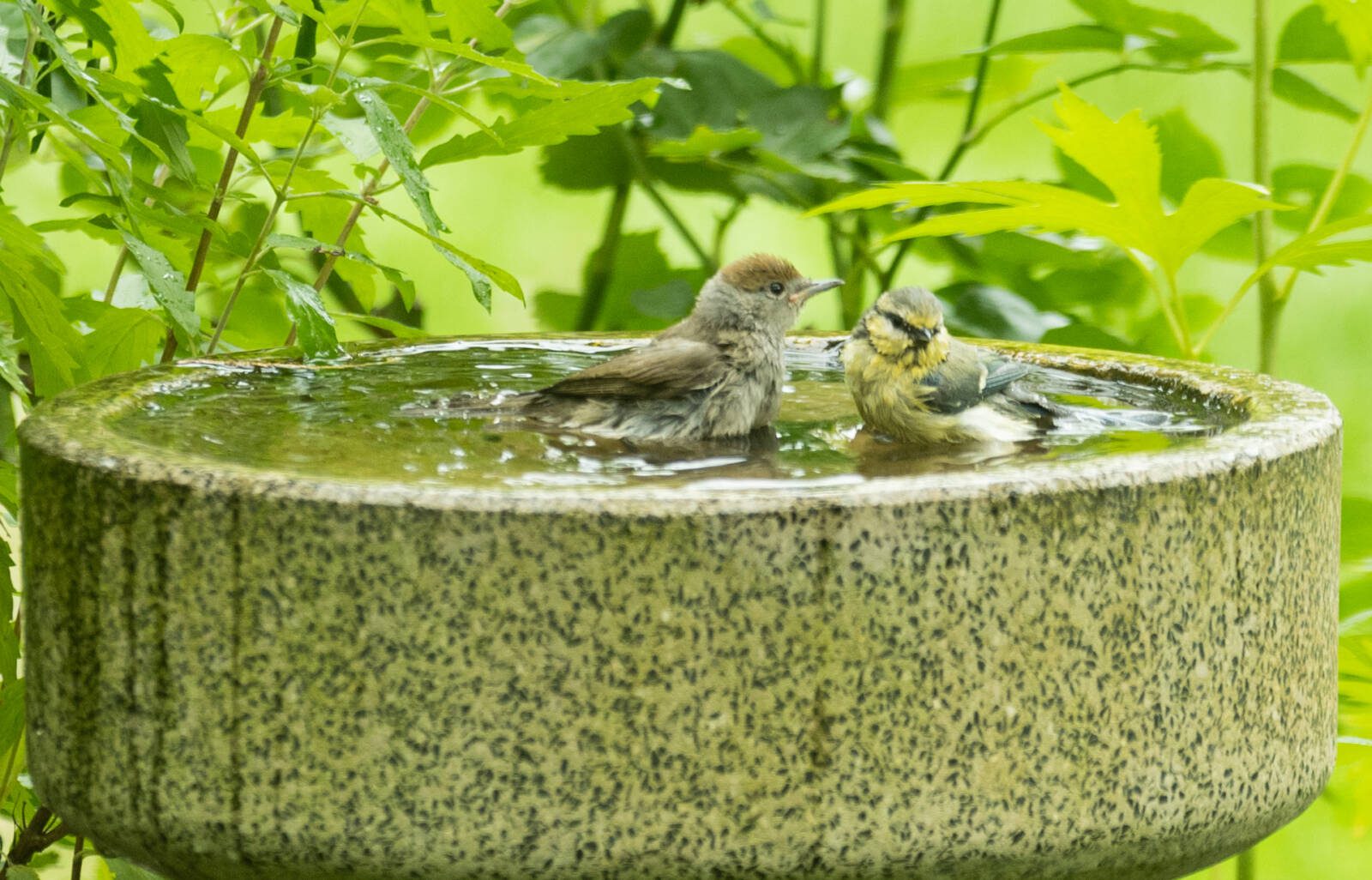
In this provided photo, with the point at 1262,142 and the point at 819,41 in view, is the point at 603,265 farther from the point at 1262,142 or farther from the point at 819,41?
the point at 1262,142

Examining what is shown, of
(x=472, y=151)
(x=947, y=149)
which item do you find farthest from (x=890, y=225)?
(x=947, y=149)

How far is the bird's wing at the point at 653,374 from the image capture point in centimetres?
286

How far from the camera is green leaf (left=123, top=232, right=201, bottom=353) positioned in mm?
2461

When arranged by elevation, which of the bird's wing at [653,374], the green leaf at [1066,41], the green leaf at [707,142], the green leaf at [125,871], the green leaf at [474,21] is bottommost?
the green leaf at [125,871]

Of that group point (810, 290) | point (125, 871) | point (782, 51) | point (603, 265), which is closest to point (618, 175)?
point (603, 265)

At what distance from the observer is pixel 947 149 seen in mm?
10023

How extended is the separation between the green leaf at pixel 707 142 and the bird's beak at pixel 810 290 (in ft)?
1.87

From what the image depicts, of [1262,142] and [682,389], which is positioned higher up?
[1262,142]

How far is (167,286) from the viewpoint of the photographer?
2551 mm

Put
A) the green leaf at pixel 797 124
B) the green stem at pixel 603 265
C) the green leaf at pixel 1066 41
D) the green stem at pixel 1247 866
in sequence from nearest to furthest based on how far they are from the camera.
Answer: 1. the green stem at pixel 1247 866
2. the green leaf at pixel 1066 41
3. the green leaf at pixel 797 124
4. the green stem at pixel 603 265

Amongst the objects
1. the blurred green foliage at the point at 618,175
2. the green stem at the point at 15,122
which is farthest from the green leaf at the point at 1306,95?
the green stem at the point at 15,122

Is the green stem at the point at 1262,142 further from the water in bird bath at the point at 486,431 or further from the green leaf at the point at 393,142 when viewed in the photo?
the green leaf at the point at 393,142

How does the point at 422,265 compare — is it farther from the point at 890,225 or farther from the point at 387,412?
the point at 387,412

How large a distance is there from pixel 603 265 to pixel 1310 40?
6.60 feet
